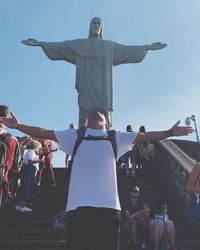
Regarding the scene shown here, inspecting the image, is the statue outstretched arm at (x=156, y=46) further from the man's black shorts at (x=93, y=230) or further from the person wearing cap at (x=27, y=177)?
the man's black shorts at (x=93, y=230)

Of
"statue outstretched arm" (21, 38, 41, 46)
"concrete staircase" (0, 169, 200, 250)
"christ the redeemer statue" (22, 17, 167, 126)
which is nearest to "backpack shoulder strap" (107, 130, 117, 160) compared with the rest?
"concrete staircase" (0, 169, 200, 250)

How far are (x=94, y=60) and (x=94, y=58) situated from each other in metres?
0.06

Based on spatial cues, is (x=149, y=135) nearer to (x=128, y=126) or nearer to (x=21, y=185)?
(x=21, y=185)

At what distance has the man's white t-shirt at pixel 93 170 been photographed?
3.91 metres

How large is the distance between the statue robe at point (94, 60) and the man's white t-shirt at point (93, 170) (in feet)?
38.3

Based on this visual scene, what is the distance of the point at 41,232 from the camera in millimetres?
7707

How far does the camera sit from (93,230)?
389cm

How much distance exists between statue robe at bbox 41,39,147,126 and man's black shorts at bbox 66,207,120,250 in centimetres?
1204

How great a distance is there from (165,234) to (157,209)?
2.22 ft

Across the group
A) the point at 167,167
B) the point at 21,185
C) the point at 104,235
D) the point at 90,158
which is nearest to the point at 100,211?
the point at 104,235

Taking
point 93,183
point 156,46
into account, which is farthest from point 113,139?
point 156,46

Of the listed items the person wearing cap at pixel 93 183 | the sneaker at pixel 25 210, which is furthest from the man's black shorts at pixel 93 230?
the sneaker at pixel 25 210

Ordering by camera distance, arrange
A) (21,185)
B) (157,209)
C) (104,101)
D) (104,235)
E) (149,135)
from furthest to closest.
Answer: (104,101) < (21,185) < (157,209) < (149,135) < (104,235)

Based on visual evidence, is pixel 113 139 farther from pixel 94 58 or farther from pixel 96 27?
pixel 96 27
